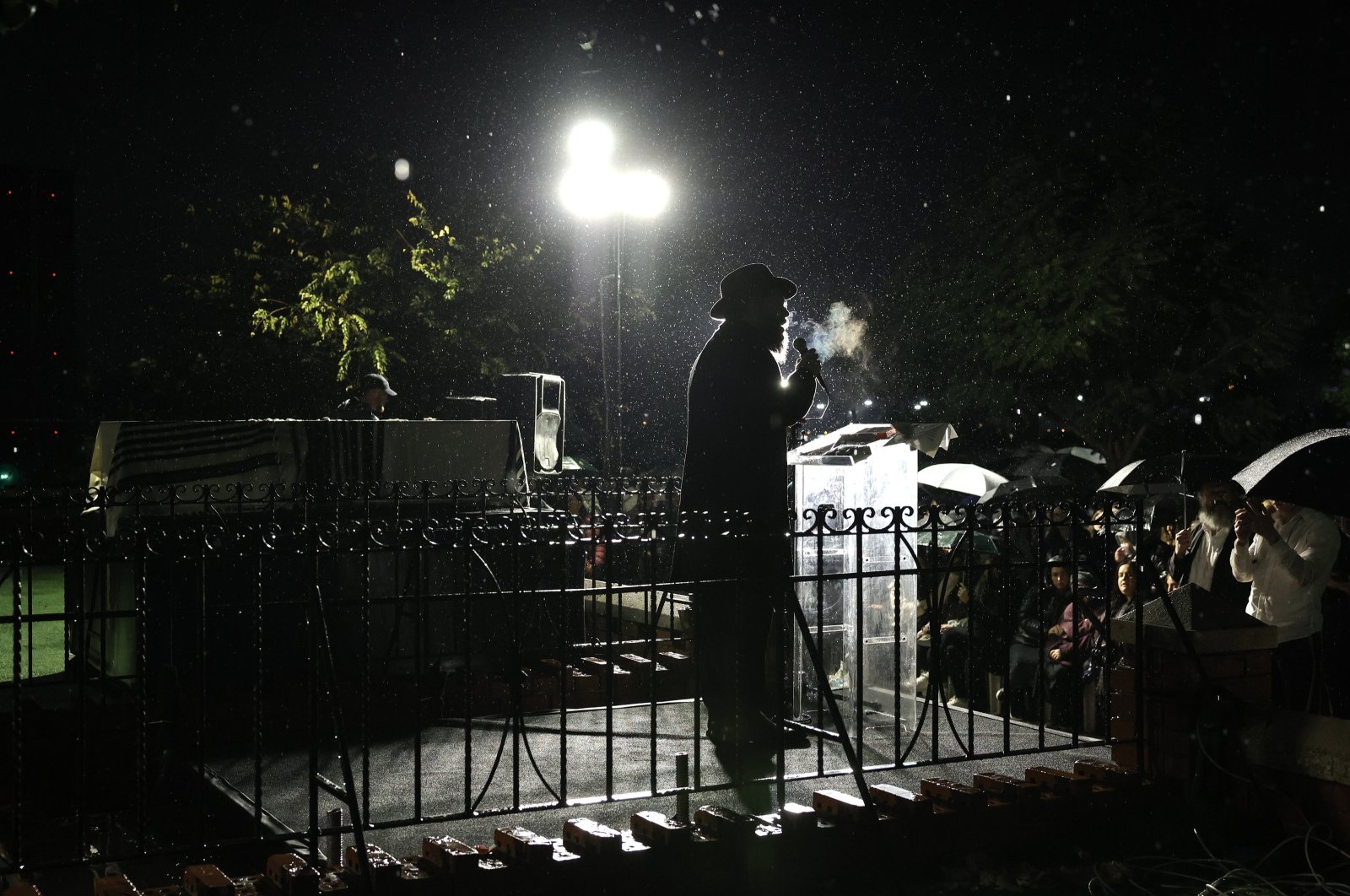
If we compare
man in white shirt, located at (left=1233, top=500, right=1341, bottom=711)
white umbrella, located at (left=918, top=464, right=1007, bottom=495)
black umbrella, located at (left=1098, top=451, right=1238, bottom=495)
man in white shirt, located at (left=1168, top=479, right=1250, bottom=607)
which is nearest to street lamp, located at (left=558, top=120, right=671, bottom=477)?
black umbrella, located at (left=1098, top=451, right=1238, bottom=495)

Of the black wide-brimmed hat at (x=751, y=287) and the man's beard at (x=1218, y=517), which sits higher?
the black wide-brimmed hat at (x=751, y=287)

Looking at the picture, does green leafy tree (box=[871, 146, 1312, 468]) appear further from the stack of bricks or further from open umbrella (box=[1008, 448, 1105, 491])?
the stack of bricks

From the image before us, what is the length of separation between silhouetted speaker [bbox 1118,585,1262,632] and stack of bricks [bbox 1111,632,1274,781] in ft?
0.21

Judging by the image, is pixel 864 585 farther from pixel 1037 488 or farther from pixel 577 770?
pixel 1037 488

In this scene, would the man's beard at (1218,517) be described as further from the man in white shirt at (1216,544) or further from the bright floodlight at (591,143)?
the bright floodlight at (591,143)

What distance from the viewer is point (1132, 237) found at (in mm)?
29656

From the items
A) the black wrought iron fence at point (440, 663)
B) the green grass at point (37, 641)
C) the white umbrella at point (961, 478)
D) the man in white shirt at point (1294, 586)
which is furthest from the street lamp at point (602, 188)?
the white umbrella at point (961, 478)

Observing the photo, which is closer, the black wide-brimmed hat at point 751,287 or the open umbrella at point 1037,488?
the black wide-brimmed hat at point 751,287

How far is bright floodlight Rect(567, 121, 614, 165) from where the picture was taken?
12656mm

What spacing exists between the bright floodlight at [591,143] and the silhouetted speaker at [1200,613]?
7912 millimetres

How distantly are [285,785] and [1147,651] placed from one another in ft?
14.3

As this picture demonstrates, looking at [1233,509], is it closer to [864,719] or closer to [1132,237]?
[864,719]

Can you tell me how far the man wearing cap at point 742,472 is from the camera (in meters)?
6.46

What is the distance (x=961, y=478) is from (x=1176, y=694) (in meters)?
14.3
